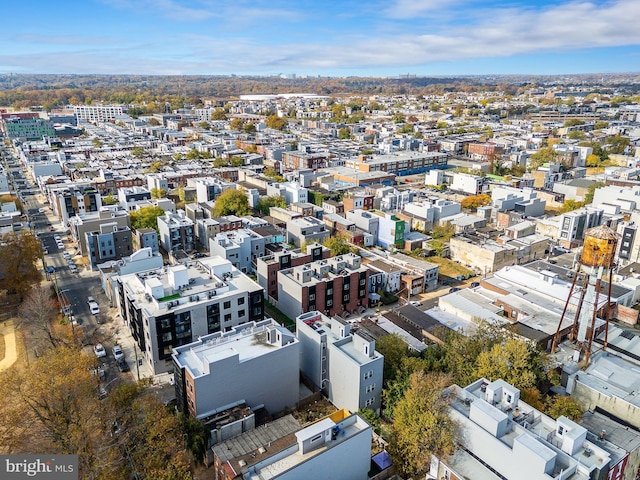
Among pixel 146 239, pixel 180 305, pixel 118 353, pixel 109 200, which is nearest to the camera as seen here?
pixel 180 305

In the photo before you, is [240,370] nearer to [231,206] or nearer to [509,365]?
[509,365]

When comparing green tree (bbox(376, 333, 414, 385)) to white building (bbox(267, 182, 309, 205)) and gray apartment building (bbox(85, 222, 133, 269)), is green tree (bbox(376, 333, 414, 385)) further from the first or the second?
white building (bbox(267, 182, 309, 205))

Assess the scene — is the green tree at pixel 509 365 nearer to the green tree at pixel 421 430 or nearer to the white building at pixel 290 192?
the green tree at pixel 421 430

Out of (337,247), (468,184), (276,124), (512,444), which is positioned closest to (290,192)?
(337,247)

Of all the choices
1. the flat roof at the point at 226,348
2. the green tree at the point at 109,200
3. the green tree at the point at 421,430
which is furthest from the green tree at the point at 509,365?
the green tree at the point at 109,200

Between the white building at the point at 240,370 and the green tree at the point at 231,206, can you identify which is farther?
the green tree at the point at 231,206

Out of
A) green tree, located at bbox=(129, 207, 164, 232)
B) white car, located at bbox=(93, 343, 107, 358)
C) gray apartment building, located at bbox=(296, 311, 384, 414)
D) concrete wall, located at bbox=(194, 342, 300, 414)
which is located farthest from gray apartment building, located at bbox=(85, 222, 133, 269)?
concrete wall, located at bbox=(194, 342, 300, 414)
